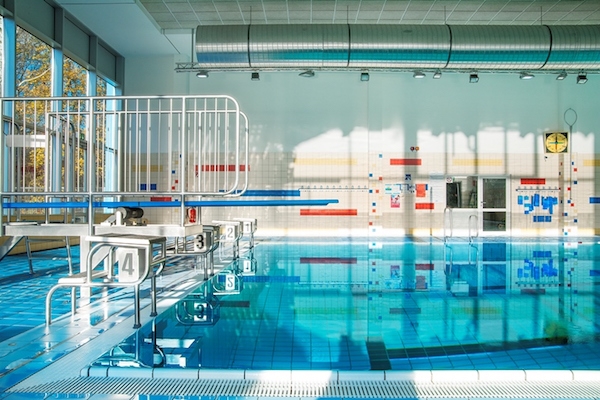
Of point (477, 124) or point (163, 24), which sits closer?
point (163, 24)

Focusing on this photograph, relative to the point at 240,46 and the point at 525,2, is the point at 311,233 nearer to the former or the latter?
the point at 240,46

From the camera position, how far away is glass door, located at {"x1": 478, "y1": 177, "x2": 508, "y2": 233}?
1230cm

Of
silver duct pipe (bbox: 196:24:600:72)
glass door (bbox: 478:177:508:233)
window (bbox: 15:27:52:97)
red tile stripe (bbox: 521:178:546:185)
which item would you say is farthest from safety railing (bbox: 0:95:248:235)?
red tile stripe (bbox: 521:178:546:185)

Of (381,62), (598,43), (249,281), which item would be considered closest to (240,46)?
(381,62)

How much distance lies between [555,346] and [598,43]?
21.6ft

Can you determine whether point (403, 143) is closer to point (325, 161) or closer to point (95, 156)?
point (325, 161)

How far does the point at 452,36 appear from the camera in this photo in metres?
7.63

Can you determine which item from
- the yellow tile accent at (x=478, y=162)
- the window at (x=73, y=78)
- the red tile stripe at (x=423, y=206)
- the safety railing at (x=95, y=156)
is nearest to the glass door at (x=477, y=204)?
the yellow tile accent at (x=478, y=162)

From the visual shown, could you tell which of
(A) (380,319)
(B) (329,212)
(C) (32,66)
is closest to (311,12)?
(B) (329,212)

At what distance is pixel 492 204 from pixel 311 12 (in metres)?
6.76

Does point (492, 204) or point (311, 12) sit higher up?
point (311, 12)

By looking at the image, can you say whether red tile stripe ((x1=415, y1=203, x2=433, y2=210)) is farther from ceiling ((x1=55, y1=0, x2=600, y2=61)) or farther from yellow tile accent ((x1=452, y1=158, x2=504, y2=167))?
ceiling ((x1=55, y1=0, x2=600, y2=61))

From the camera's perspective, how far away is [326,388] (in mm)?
2223

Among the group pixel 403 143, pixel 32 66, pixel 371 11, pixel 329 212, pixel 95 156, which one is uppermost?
pixel 371 11
